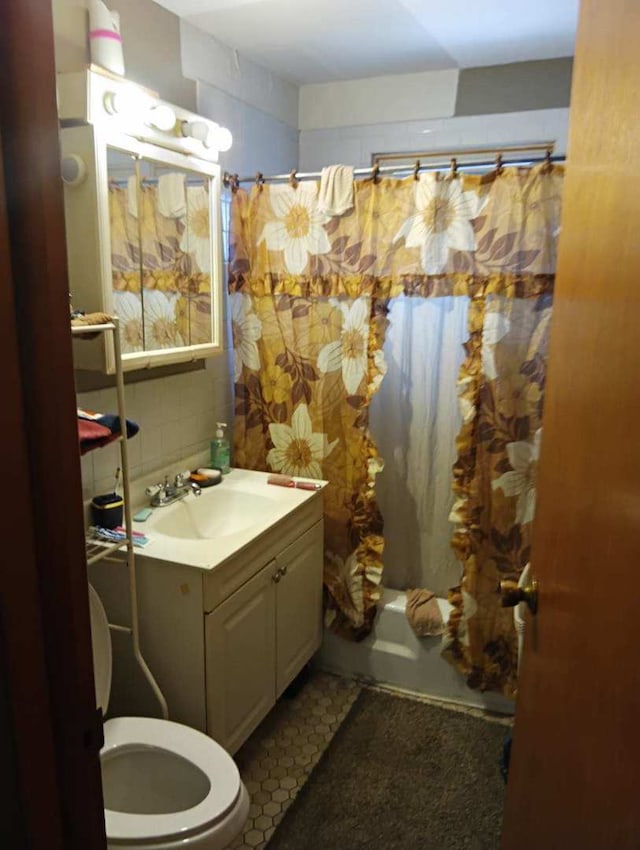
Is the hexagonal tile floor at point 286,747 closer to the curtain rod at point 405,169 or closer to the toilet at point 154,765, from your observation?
the toilet at point 154,765

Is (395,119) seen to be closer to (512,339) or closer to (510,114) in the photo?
(510,114)

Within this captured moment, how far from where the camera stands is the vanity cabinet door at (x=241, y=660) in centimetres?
183

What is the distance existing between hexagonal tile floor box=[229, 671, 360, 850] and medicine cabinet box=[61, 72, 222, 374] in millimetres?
1355

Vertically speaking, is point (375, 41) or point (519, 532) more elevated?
point (375, 41)

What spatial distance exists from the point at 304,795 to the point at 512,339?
161cm

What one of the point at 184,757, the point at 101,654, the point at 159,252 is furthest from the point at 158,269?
the point at 184,757

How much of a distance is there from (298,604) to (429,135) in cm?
207

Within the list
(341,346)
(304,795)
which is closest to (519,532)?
(341,346)

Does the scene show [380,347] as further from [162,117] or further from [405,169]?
[162,117]

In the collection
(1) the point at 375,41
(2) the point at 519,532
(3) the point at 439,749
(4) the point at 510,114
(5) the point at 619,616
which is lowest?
(3) the point at 439,749

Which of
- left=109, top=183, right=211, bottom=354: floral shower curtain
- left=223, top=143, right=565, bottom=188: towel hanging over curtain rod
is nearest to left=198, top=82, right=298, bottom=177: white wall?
left=223, top=143, right=565, bottom=188: towel hanging over curtain rod

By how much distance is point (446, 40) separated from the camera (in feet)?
7.82

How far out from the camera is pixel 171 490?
2186 millimetres

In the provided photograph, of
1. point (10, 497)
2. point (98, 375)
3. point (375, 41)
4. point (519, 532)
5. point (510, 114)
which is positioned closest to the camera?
point (10, 497)
